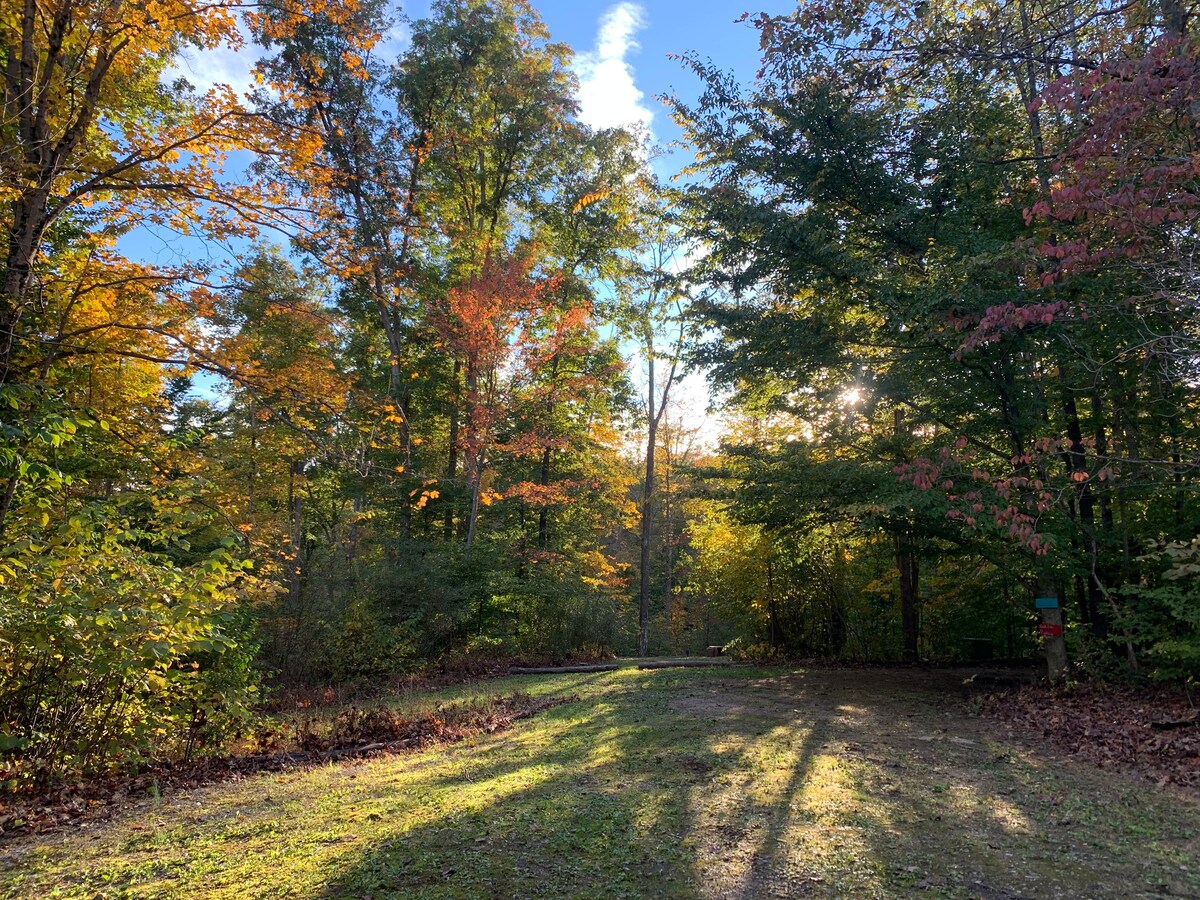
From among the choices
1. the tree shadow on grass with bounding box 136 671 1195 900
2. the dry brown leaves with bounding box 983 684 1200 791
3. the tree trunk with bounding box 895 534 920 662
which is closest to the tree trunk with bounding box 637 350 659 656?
the tree trunk with bounding box 895 534 920 662

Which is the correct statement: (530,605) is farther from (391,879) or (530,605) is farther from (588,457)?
(391,879)

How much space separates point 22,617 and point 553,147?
19913 mm

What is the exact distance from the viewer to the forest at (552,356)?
199 inches

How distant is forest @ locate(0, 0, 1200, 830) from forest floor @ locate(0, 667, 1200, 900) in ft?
4.25

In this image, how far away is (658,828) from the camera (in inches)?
154

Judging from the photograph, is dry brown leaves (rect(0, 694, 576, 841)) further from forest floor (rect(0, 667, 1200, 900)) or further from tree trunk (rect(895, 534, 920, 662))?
tree trunk (rect(895, 534, 920, 662))

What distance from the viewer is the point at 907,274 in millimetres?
9586

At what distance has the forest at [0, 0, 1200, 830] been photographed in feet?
16.6

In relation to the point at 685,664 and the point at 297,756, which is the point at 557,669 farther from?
the point at 297,756

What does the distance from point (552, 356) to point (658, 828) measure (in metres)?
15.3

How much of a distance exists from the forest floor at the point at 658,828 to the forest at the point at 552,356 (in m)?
1.30

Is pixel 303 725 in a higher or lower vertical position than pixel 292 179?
lower

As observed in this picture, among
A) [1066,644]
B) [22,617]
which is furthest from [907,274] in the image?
[22,617]

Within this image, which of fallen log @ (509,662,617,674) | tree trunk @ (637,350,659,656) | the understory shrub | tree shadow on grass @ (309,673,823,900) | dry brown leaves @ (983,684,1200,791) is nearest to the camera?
tree shadow on grass @ (309,673,823,900)
